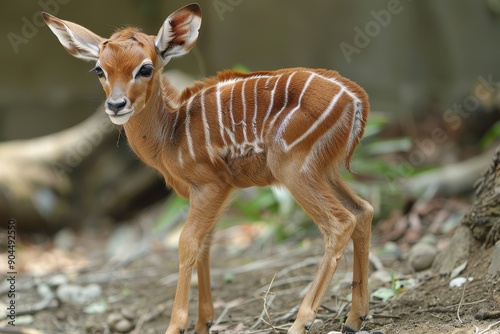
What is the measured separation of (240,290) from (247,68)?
585 centimetres

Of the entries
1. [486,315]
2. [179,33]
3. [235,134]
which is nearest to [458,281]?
[486,315]

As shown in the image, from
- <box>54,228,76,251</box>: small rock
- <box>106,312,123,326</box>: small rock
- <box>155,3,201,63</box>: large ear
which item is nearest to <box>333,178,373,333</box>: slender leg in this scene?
<box>155,3,201,63</box>: large ear

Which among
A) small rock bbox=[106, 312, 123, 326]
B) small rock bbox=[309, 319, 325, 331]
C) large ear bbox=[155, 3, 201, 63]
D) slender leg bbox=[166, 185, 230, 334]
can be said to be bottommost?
small rock bbox=[106, 312, 123, 326]

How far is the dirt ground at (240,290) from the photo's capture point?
14.7ft

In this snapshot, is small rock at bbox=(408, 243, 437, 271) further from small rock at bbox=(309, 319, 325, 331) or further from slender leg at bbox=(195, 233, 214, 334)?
slender leg at bbox=(195, 233, 214, 334)

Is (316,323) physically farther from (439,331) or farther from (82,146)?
(82,146)

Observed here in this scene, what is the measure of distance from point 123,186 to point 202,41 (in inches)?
120

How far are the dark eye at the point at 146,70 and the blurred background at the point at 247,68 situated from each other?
198 inches

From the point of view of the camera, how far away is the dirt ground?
177 inches

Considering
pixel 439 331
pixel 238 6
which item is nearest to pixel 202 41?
pixel 238 6

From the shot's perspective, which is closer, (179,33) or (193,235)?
(193,235)

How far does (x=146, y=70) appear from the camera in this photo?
4.23 m

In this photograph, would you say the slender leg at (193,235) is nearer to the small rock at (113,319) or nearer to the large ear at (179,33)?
the large ear at (179,33)

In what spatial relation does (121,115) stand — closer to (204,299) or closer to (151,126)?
(151,126)
